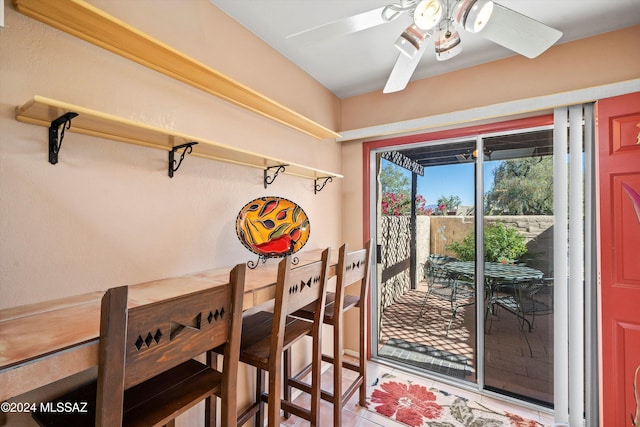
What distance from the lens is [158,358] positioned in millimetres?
735

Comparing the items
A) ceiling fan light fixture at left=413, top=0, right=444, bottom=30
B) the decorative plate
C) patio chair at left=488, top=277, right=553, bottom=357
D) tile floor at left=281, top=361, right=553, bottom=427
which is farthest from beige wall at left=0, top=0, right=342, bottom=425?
patio chair at left=488, top=277, right=553, bottom=357

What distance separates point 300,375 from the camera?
199 centimetres

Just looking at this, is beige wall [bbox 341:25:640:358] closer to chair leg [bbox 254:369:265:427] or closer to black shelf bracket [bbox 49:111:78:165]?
chair leg [bbox 254:369:265:427]

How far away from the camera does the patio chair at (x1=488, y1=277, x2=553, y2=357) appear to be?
2061 millimetres

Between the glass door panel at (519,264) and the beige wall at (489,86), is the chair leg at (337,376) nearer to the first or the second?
the beige wall at (489,86)

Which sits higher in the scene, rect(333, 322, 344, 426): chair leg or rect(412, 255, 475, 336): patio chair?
rect(412, 255, 475, 336): patio chair

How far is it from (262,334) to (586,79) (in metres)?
2.52

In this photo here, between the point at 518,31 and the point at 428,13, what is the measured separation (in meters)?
0.37

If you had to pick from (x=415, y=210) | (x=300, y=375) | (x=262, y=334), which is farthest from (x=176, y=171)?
(x=415, y=210)

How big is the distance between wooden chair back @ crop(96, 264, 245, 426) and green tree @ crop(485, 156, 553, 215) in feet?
6.92

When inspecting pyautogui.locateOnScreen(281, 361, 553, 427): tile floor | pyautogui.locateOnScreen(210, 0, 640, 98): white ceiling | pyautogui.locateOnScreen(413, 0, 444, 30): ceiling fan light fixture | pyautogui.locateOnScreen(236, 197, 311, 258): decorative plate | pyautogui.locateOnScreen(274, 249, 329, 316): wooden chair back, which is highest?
pyautogui.locateOnScreen(210, 0, 640, 98): white ceiling

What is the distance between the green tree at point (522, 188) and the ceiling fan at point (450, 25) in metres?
1.10

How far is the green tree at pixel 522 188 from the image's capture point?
6.77 ft

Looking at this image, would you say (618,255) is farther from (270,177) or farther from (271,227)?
(270,177)
